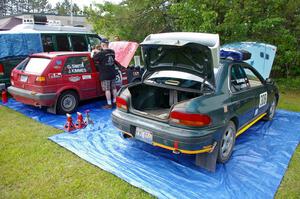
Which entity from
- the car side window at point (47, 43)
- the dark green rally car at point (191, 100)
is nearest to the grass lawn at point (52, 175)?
the dark green rally car at point (191, 100)

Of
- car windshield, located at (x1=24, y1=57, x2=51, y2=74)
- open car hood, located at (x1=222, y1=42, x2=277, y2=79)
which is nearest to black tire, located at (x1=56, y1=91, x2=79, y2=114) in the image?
car windshield, located at (x1=24, y1=57, x2=51, y2=74)

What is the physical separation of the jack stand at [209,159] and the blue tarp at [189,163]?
0.31ft

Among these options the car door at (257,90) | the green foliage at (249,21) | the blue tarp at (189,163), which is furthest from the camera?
the green foliage at (249,21)

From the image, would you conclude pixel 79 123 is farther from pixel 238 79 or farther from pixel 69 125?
pixel 238 79

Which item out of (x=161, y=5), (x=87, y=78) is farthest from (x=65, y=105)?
(x=161, y=5)

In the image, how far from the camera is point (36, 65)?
21.0 feet

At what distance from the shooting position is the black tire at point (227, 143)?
4.08 metres

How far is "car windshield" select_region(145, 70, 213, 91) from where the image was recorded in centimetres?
419

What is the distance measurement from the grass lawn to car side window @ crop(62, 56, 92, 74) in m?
1.90

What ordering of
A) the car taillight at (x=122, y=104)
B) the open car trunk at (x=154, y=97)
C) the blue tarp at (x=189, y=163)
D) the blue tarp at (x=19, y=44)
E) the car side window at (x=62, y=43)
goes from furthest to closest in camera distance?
the car side window at (x=62, y=43) → the blue tarp at (x=19, y=44) → the open car trunk at (x=154, y=97) → the car taillight at (x=122, y=104) → the blue tarp at (x=189, y=163)

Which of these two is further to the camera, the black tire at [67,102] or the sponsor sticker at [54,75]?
the black tire at [67,102]

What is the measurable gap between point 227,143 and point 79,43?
6893 mm

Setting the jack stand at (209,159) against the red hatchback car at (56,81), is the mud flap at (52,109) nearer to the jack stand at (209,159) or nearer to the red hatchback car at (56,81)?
the red hatchback car at (56,81)

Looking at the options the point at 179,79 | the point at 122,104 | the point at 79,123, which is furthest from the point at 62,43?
the point at 179,79
